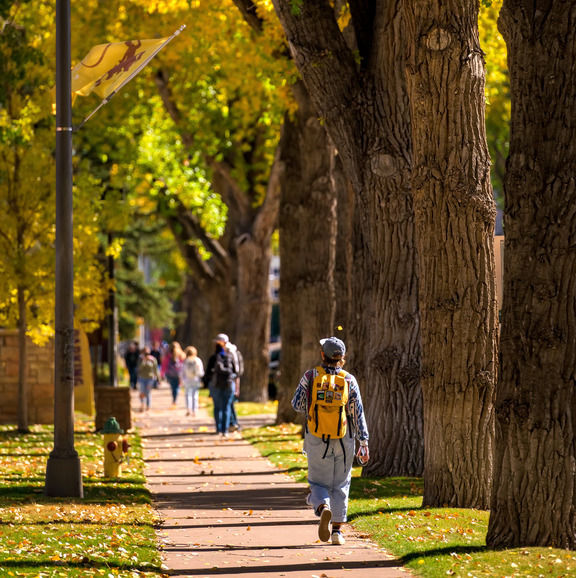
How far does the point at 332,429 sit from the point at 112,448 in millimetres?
5449

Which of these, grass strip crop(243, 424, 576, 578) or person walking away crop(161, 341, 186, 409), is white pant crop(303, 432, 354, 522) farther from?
person walking away crop(161, 341, 186, 409)

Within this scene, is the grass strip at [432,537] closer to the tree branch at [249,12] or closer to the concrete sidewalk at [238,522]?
the concrete sidewalk at [238,522]

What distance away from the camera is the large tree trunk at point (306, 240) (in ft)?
71.9

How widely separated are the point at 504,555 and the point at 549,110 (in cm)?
323

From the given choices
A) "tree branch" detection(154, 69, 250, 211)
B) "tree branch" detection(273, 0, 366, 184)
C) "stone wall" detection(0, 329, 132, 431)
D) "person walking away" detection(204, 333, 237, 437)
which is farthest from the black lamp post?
"tree branch" detection(154, 69, 250, 211)

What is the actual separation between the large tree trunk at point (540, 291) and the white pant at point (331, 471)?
151 cm

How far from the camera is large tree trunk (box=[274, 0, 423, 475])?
13.4 metres

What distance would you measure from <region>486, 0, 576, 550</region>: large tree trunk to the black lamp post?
5.21 meters

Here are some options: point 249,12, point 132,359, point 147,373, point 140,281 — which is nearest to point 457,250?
point 249,12

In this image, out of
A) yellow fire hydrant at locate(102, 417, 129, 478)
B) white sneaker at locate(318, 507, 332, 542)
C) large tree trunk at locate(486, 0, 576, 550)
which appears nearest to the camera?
large tree trunk at locate(486, 0, 576, 550)

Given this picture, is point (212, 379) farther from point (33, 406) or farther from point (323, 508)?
point (323, 508)

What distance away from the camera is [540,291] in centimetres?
864

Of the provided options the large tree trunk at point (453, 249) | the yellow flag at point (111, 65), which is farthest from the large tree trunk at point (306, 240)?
the large tree trunk at point (453, 249)

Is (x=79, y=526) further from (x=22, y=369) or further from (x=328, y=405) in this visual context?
(x=22, y=369)
